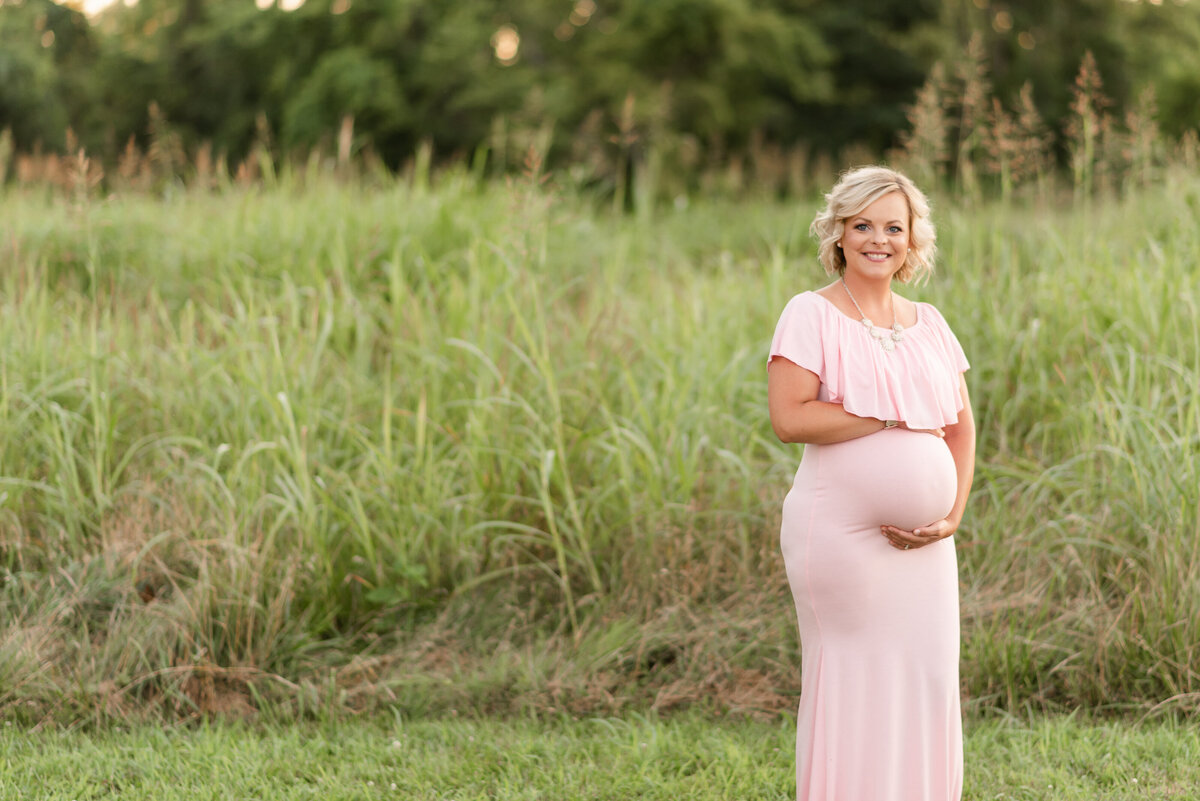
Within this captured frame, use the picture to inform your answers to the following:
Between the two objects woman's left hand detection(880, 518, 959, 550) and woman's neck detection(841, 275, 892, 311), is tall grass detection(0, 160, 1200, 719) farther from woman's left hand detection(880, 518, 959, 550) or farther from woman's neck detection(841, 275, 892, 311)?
woman's neck detection(841, 275, 892, 311)

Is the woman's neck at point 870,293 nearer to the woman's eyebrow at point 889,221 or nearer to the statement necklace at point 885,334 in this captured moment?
the statement necklace at point 885,334

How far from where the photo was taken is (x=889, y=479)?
254 cm

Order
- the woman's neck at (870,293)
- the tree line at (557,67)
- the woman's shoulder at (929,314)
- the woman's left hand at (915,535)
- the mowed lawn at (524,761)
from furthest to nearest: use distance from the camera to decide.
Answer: the tree line at (557,67), the mowed lawn at (524,761), the woman's shoulder at (929,314), the woman's neck at (870,293), the woman's left hand at (915,535)

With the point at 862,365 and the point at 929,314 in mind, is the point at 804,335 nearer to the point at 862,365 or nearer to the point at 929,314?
the point at 862,365

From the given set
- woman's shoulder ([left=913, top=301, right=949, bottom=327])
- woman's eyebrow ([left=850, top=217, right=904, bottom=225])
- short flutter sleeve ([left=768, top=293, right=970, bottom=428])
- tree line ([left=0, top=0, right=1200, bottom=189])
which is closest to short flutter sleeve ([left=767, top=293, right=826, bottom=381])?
short flutter sleeve ([left=768, top=293, right=970, bottom=428])

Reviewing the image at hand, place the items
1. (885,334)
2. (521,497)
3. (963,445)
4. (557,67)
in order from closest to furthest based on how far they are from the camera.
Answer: (885,334)
(963,445)
(521,497)
(557,67)

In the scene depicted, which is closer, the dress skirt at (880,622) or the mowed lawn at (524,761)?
the dress skirt at (880,622)

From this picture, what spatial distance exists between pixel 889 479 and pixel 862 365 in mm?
289

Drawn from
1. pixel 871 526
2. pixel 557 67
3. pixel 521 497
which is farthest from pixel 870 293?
pixel 557 67

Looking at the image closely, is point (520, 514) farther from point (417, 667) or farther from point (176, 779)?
point (176, 779)

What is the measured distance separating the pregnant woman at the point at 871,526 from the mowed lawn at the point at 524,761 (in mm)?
788

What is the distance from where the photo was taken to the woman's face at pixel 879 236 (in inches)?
103

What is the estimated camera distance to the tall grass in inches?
151

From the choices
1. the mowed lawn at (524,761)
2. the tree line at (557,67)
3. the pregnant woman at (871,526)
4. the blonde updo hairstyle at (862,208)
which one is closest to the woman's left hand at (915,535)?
the pregnant woman at (871,526)
